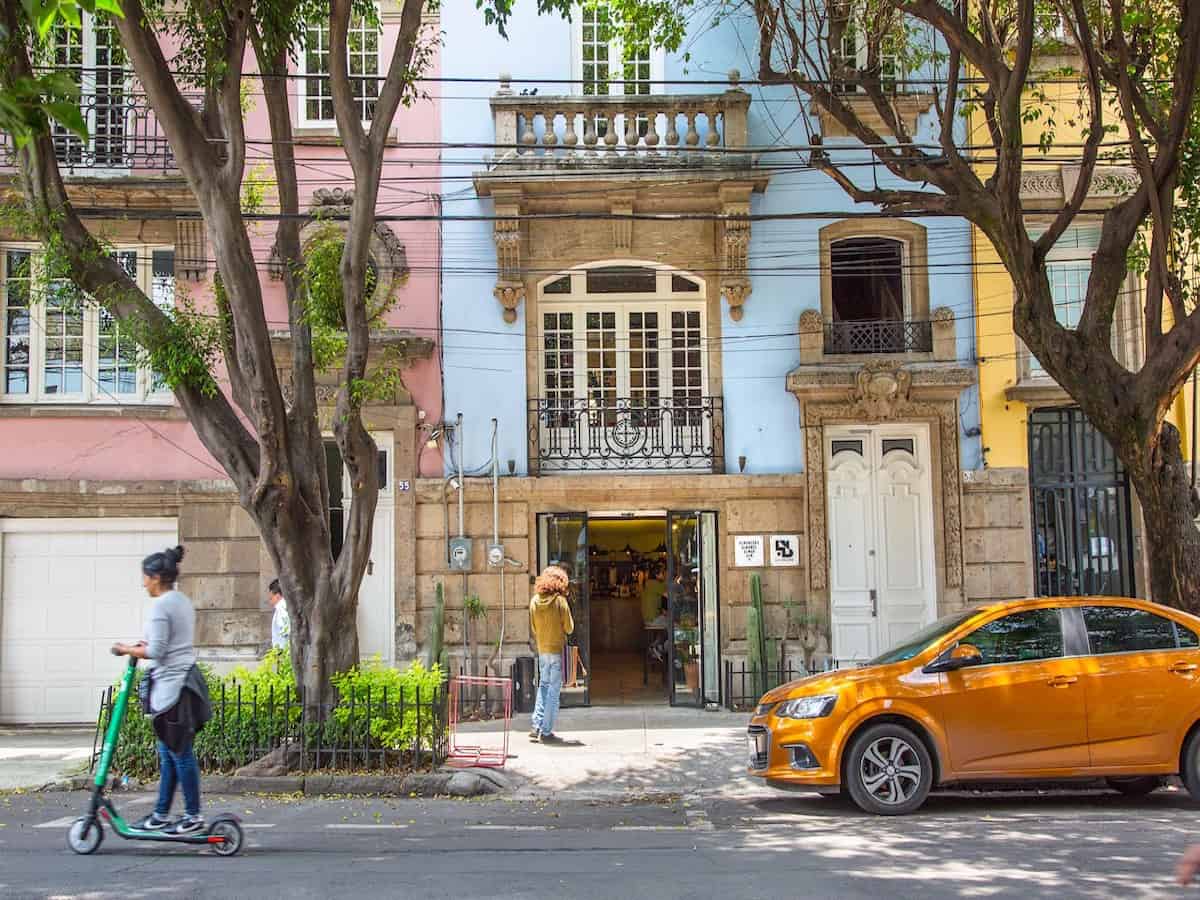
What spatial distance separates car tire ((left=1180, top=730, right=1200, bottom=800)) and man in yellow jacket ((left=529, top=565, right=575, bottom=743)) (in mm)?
5752

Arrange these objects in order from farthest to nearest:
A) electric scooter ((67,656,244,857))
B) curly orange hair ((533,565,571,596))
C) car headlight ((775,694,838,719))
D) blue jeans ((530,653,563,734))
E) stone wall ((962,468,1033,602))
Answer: stone wall ((962,468,1033,602)), curly orange hair ((533,565,571,596)), blue jeans ((530,653,563,734)), car headlight ((775,694,838,719)), electric scooter ((67,656,244,857))

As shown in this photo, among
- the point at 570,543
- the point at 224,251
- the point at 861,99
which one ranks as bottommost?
the point at 570,543

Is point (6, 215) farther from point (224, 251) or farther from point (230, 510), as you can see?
point (230, 510)

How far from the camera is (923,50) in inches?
582

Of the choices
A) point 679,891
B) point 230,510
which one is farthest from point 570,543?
point 679,891

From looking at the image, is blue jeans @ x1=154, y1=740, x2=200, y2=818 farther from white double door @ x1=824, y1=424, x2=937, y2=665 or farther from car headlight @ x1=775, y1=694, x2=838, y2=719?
white double door @ x1=824, y1=424, x2=937, y2=665

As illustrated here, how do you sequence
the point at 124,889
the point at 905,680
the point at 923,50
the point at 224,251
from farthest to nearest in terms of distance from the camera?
the point at 923,50
the point at 224,251
the point at 905,680
the point at 124,889

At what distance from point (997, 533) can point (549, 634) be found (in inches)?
255

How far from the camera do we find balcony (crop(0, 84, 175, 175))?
48.5 feet

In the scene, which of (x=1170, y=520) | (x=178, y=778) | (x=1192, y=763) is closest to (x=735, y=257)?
(x=1170, y=520)

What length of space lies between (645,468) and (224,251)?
681 centimetres

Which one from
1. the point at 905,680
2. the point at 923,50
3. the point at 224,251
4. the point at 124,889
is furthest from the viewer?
the point at 923,50

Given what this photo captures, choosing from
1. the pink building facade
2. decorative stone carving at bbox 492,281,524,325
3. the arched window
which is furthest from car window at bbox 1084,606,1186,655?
the pink building facade

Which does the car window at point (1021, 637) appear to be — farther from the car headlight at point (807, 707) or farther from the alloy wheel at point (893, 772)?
the car headlight at point (807, 707)
